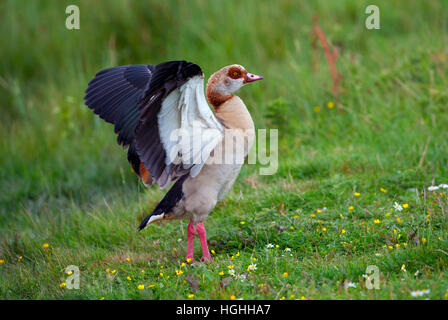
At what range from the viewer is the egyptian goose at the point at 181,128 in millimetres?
4047

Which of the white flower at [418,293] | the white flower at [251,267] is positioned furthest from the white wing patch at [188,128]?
the white flower at [418,293]

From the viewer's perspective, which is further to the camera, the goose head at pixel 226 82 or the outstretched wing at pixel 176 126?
the goose head at pixel 226 82

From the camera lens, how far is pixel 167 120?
425 centimetres

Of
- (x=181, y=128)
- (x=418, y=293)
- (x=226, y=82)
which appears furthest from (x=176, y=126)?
(x=418, y=293)

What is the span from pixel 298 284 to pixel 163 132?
1.50 meters

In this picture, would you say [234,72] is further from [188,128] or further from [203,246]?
[203,246]

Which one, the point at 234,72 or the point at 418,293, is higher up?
the point at 234,72

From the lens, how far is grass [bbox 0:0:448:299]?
13.9ft

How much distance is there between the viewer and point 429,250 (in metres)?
4.01

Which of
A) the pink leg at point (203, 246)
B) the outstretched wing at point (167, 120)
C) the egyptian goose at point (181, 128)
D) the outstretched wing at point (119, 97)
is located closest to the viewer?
the outstretched wing at point (167, 120)

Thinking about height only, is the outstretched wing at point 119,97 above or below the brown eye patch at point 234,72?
below

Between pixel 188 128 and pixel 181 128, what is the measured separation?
0.06m

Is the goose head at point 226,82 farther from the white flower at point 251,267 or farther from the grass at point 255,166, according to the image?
the white flower at point 251,267
